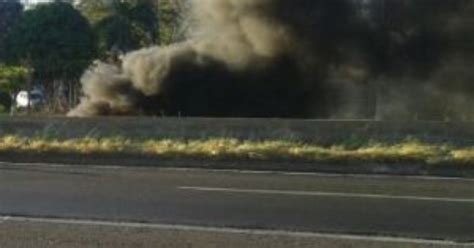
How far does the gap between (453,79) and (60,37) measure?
25.8m

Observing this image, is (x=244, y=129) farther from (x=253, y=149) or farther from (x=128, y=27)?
(x=128, y=27)

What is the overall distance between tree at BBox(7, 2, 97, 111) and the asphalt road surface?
95.6ft

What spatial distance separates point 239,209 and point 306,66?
51.0ft

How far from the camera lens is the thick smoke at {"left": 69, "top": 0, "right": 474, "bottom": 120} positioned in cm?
2406

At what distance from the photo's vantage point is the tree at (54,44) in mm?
42844

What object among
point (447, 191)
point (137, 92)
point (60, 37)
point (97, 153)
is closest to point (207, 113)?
point (137, 92)

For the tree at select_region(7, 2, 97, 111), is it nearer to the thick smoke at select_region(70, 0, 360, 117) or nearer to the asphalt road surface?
the thick smoke at select_region(70, 0, 360, 117)

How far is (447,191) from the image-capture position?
12.0 m

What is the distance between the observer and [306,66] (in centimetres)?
2534

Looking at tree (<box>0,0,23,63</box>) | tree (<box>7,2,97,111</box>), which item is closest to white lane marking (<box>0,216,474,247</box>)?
tree (<box>7,2,97,111</box>)

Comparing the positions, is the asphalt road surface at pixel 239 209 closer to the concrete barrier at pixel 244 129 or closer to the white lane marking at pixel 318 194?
the white lane marking at pixel 318 194

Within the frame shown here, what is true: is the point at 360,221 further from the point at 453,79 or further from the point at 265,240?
the point at 453,79

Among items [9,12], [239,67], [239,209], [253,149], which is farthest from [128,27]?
[239,209]

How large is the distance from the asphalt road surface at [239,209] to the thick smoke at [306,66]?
34.1 feet
